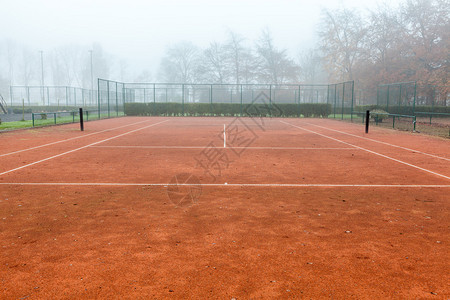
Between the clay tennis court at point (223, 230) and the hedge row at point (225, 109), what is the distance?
24708 mm

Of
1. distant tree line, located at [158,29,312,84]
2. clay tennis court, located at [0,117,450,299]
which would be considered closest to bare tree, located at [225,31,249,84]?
distant tree line, located at [158,29,312,84]

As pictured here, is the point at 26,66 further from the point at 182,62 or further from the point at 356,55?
the point at 356,55

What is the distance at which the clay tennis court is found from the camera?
2943 millimetres

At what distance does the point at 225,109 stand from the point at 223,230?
97.7ft

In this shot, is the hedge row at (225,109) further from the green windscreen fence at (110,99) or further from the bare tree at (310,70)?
the bare tree at (310,70)

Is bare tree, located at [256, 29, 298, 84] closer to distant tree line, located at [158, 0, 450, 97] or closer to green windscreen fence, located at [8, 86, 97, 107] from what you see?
distant tree line, located at [158, 0, 450, 97]

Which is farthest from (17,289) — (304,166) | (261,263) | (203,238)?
(304,166)

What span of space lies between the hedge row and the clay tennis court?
2471cm

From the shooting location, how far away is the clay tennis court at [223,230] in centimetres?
294

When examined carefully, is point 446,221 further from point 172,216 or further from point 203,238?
point 172,216

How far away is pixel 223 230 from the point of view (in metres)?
4.15

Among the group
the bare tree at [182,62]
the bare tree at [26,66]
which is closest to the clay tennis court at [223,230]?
the bare tree at [182,62]

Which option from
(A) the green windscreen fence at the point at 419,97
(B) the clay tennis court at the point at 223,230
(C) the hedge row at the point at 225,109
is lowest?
(B) the clay tennis court at the point at 223,230

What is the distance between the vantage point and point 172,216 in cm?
463
